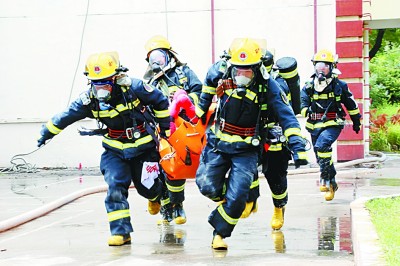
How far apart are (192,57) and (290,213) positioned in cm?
838

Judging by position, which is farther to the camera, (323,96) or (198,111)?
(323,96)

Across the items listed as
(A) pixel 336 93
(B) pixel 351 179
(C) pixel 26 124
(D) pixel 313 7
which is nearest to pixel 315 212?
(A) pixel 336 93

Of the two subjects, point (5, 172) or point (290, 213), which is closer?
point (290, 213)

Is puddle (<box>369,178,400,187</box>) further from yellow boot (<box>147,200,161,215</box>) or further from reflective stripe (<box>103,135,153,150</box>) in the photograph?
reflective stripe (<box>103,135,153,150</box>)

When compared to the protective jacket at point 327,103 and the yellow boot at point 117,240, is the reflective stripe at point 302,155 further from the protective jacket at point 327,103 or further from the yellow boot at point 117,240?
the protective jacket at point 327,103

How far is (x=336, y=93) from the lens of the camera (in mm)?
12227

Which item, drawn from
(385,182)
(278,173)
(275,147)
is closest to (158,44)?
(275,147)

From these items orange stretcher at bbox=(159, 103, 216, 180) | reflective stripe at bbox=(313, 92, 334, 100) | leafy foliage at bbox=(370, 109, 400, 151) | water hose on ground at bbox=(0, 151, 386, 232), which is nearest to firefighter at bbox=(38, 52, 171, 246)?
orange stretcher at bbox=(159, 103, 216, 180)

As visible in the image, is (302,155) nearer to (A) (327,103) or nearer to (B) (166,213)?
(B) (166,213)

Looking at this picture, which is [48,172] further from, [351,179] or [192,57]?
[351,179]

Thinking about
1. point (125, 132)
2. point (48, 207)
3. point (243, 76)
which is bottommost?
point (48, 207)

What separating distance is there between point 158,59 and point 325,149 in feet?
10.4

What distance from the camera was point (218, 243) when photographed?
25.9 ft

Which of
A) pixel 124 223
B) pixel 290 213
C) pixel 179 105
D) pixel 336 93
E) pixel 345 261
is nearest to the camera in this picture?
pixel 345 261
